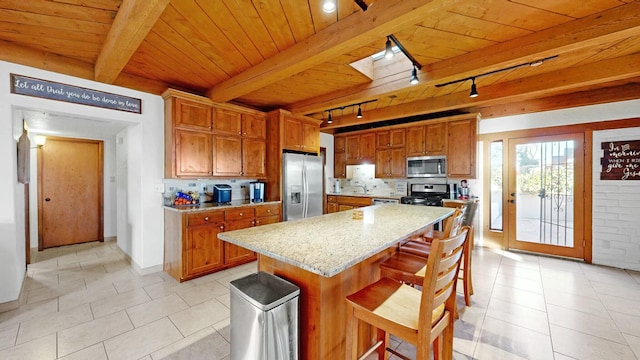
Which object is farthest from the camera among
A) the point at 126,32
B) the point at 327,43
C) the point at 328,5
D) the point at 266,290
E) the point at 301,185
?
the point at 301,185

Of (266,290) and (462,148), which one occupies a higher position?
(462,148)

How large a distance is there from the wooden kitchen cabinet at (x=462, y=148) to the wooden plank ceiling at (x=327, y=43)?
96 cm

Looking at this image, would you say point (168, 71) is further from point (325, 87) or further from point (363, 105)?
point (363, 105)

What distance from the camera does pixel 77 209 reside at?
4758 mm

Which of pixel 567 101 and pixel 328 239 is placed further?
pixel 567 101

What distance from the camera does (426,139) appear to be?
4906 millimetres

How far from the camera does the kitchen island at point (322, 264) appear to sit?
1275mm

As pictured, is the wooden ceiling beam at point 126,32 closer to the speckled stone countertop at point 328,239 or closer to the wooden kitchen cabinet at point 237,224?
the speckled stone countertop at point 328,239

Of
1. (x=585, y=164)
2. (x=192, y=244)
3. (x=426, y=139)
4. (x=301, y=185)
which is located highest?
(x=426, y=139)

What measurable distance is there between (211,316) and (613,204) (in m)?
5.54

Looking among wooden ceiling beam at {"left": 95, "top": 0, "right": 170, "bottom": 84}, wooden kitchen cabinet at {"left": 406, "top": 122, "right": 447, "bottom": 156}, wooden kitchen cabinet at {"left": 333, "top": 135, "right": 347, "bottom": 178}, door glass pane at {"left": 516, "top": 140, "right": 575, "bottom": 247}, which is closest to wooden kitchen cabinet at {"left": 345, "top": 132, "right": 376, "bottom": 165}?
wooden kitchen cabinet at {"left": 333, "top": 135, "right": 347, "bottom": 178}

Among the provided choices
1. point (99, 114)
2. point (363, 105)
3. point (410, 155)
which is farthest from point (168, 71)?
point (410, 155)

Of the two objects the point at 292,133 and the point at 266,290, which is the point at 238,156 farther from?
the point at 266,290

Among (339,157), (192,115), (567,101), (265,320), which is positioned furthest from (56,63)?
(567,101)
